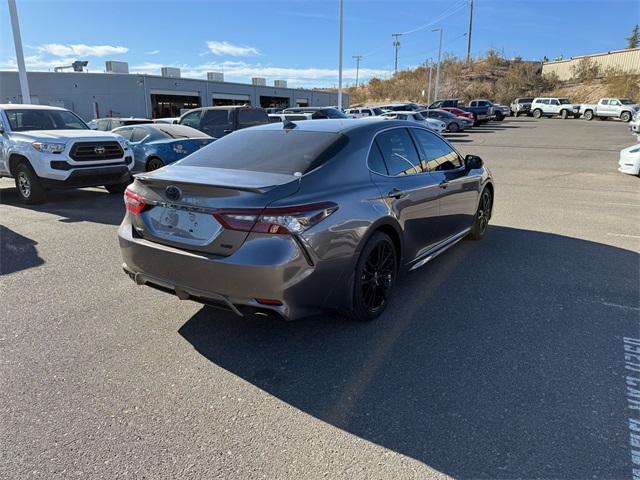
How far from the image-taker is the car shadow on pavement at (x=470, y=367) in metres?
2.52

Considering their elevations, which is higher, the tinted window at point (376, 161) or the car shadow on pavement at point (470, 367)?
the tinted window at point (376, 161)

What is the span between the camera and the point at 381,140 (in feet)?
14.0

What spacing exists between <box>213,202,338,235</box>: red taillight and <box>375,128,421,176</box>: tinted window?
1.38 metres

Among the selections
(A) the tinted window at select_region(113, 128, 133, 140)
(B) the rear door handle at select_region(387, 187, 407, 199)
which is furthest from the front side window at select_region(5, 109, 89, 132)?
(B) the rear door handle at select_region(387, 187, 407, 199)

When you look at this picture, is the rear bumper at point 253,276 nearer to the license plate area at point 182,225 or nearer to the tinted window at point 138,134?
the license plate area at point 182,225

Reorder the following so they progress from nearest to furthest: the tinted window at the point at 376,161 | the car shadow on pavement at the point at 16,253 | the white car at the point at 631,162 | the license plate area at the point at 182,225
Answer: the license plate area at the point at 182,225, the tinted window at the point at 376,161, the car shadow on pavement at the point at 16,253, the white car at the point at 631,162

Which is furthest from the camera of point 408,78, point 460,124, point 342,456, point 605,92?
point 408,78

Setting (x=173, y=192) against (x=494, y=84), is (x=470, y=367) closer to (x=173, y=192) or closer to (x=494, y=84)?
(x=173, y=192)

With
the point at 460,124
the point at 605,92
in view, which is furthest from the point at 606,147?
the point at 605,92

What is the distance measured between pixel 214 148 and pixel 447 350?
2.76 metres

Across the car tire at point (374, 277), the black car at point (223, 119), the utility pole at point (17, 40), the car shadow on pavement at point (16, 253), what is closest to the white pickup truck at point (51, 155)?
the car shadow on pavement at point (16, 253)

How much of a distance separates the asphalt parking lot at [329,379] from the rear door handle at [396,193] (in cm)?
101

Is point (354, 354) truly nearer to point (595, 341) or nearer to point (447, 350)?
point (447, 350)

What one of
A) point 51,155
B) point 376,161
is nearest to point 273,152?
point 376,161
